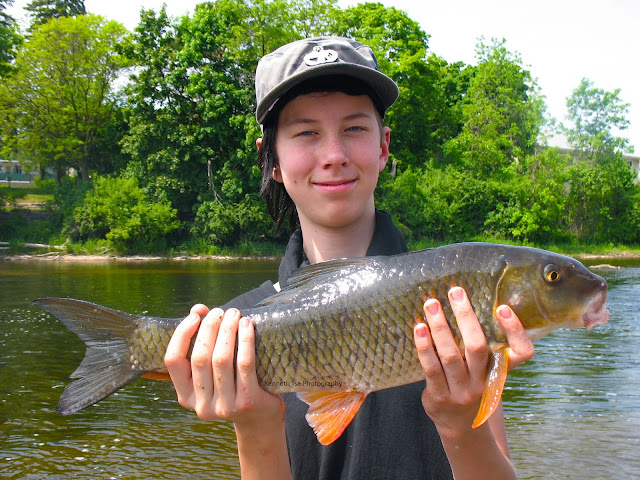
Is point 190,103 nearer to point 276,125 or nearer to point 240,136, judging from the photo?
point 240,136

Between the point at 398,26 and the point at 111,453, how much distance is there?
110ft

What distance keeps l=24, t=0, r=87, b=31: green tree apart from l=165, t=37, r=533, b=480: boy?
53112 millimetres

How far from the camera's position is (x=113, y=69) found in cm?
3497

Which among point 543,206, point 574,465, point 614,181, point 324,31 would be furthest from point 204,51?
Answer: point 574,465

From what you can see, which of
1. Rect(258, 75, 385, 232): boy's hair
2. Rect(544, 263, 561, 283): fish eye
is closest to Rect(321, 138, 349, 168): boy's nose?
Rect(258, 75, 385, 232): boy's hair

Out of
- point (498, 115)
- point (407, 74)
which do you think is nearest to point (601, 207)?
point (498, 115)

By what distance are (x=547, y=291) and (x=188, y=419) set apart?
20.5ft

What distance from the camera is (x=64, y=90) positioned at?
3362 cm

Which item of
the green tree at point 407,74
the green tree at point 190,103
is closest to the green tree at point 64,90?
the green tree at point 190,103

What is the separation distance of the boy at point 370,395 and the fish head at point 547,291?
0.11 metres

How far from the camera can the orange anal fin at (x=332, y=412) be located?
6.65 feet

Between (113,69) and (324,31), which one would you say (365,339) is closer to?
(324,31)

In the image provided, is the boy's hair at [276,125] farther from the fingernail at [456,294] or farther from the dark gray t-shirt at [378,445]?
the dark gray t-shirt at [378,445]

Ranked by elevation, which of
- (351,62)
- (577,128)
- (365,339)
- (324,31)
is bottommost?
(365,339)
